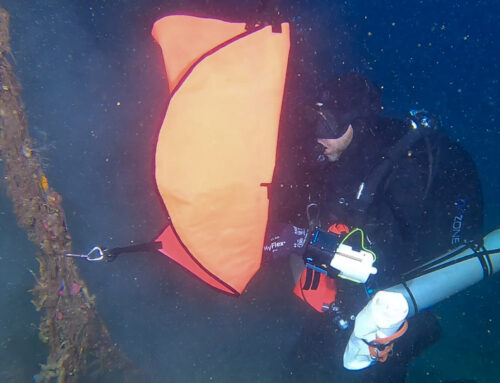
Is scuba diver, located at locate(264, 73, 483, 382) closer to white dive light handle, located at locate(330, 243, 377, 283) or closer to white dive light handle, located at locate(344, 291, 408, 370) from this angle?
white dive light handle, located at locate(330, 243, 377, 283)

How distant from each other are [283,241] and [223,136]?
0.98 m

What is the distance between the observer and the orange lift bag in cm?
179

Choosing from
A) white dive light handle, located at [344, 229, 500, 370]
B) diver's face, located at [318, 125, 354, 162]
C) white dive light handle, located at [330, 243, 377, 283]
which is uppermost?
diver's face, located at [318, 125, 354, 162]

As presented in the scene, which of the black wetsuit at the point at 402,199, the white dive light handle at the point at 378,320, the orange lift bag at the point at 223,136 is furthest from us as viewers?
the black wetsuit at the point at 402,199

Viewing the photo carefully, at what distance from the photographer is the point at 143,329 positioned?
167 inches

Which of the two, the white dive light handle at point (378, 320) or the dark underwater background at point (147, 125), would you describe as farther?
the dark underwater background at point (147, 125)

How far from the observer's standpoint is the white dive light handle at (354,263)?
227 centimetres

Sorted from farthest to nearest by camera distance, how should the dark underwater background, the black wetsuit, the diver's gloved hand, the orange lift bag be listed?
the dark underwater background → the black wetsuit → the diver's gloved hand → the orange lift bag

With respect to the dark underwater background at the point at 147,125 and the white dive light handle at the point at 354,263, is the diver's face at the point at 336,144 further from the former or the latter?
the white dive light handle at the point at 354,263

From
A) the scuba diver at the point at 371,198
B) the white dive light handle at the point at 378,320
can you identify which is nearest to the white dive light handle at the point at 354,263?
the scuba diver at the point at 371,198

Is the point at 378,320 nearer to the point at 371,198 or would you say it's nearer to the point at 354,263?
the point at 354,263

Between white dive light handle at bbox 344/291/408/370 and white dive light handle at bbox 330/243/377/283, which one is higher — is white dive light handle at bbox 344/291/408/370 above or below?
below

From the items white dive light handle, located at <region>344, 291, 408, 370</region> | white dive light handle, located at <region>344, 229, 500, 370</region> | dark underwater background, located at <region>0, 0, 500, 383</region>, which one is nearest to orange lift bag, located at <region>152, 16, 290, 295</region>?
dark underwater background, located at <region>0, 0, 500, 383</region>

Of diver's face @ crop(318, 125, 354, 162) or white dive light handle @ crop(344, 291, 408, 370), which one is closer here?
white dive light handle @ crop(344, 291, 408, 370)
